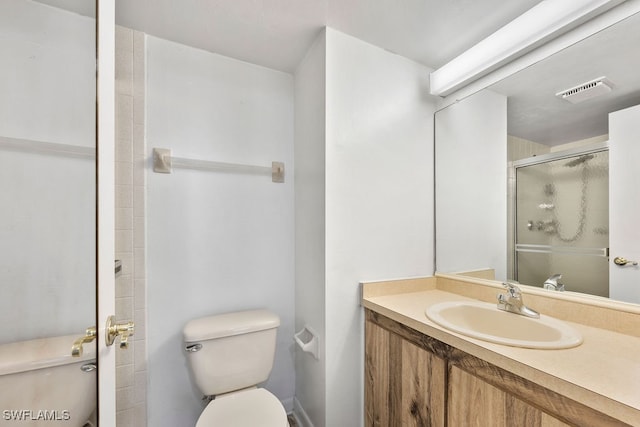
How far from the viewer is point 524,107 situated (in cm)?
132

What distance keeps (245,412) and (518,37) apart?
6.87 feet

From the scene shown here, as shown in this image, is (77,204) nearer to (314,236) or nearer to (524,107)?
(314,236)

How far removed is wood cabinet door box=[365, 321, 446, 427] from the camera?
96cm

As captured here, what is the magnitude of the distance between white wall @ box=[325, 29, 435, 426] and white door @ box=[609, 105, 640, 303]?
0.76 metres

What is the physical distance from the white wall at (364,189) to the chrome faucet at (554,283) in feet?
1.85

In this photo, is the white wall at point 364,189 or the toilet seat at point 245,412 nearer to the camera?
the toilet seat at point 245,412

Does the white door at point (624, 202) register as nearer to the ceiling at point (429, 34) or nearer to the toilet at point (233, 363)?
the ceiling at point (429, 34)

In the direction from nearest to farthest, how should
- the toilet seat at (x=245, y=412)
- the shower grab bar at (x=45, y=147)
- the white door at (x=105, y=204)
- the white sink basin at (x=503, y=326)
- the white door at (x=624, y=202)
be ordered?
the shower grab bar at (x=45, y=147) < the white door at (x=105, y=204) < the white sink basin at (x=503, y=326) < the white door at (x=624, y=202) < the toilet seat at (x=245, y=412)

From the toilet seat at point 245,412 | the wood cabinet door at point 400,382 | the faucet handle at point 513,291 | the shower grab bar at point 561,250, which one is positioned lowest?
the toilet seat at point 245,412

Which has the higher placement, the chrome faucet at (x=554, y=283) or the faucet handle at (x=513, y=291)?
the chrome faucet at (x=554, y=283)

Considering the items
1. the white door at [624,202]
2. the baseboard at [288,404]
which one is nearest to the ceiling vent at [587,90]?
the white door at [624,202]

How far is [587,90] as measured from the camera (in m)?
1.07

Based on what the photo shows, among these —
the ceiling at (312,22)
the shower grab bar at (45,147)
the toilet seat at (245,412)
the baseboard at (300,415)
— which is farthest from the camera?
the baseboard at (300,415)

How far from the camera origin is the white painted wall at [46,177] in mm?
532
